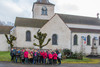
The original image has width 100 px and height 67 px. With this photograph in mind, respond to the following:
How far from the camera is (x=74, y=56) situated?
18.7 m

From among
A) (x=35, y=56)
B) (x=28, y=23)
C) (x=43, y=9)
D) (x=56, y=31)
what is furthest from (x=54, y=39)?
(x=35, y=56)

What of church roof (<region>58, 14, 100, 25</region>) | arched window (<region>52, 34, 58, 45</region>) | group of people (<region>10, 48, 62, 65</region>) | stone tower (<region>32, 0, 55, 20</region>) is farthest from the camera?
stone tower (<region>32, 0, 55, 20</region>)

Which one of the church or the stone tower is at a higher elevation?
the stone tower

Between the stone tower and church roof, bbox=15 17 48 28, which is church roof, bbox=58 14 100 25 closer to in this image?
the stone tower

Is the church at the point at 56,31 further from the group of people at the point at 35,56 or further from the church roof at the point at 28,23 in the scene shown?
the group of people at the point at 35,56

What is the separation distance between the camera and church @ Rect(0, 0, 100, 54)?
24.4 m

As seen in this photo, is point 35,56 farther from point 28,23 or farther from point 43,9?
point 43,9

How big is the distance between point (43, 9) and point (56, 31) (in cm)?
1027

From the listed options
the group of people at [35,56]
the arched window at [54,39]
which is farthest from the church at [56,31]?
the group of people at [35,56]

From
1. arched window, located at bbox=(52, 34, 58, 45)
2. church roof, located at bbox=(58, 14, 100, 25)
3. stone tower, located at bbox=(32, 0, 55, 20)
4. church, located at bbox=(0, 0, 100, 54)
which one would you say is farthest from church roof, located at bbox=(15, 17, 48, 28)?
church roof, located at bbox=(58, 14, 100, 25)

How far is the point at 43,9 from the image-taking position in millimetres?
32031

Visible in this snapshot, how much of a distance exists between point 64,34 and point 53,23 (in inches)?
132

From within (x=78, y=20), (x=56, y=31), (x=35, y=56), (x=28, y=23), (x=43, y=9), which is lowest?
(x=35, y=56)

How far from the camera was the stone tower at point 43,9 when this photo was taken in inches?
1239
